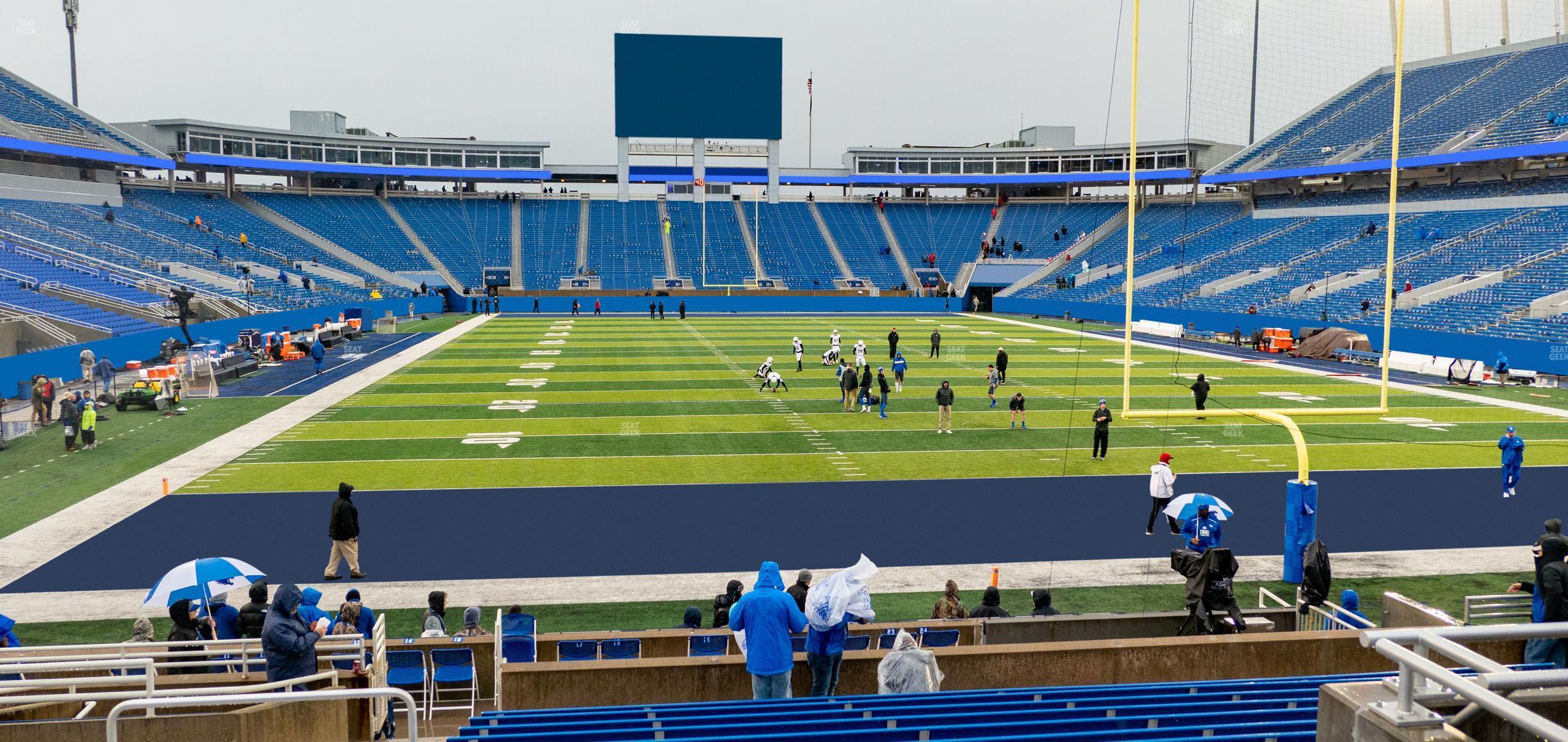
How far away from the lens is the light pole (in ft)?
194

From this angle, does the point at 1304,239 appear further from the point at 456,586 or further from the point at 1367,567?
the point at 456,586

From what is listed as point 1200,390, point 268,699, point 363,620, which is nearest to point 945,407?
point 1200,390

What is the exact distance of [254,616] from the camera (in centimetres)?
821

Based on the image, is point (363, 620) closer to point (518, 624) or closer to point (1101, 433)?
point (518, 624)

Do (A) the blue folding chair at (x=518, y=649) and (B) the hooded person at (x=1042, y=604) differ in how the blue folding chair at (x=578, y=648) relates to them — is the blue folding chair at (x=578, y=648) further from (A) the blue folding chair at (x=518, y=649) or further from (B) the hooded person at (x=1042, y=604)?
(B) the hooded person at (x=1042, y=604)

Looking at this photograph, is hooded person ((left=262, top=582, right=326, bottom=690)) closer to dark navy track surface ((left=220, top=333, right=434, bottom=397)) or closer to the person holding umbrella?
the person holding umbrella

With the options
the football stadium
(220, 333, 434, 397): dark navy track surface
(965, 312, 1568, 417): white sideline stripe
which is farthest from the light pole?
(965, 312, 1568, 417): white sideline stripe

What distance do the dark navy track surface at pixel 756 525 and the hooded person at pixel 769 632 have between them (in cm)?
515

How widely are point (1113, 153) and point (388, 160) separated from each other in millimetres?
50955

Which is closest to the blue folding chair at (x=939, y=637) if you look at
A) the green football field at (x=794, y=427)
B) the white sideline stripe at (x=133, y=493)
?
the green football field at (x=794, y=427)

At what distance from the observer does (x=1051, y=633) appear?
8773mm

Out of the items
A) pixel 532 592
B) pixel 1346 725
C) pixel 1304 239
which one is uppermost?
pixel 1304 239

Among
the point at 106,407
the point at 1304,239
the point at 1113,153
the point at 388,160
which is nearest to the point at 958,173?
the point at 1113,153

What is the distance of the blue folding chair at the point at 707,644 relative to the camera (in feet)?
28.0
